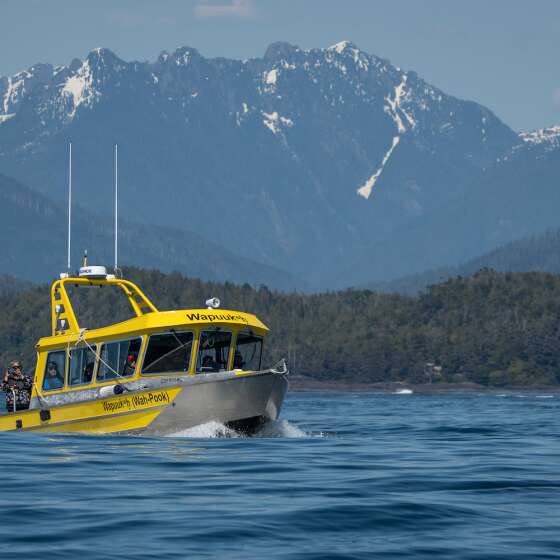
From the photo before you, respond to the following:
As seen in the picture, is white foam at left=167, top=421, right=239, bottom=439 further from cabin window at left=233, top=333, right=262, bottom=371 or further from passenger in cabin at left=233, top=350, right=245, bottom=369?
cabin window at left=233, top=333, right=262, bottom=371

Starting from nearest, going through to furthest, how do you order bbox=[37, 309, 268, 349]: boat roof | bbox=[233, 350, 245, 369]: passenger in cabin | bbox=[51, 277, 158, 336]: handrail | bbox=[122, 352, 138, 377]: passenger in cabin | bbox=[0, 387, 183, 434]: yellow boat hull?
bbox=[0, 387, 183, 434]: yellow boat hull, bbox=[37, 309, 268, 349]: boat roof, bbox=[122, 352, 138, 377]: passenger in cabin, bbox=[233, 350, 245, 369]: passenger in cabin, bbox=[51, 277, 158, 336]: handrail

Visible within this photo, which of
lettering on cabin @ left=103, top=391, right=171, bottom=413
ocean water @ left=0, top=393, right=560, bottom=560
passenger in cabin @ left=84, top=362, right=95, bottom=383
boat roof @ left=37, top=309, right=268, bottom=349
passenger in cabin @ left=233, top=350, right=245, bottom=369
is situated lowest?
ocean water @ left=0, top=393, right=560, bottom=560

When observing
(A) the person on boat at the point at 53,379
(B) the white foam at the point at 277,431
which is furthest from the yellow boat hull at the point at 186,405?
(A) the person on boat at the point at 53,379

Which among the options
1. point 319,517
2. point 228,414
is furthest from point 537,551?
point 228,414

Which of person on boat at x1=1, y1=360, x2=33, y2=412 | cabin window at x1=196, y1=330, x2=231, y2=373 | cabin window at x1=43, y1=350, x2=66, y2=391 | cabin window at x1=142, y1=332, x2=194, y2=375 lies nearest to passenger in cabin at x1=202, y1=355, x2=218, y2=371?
cabin window at x1=196, y1=330, x2=231, y2=373

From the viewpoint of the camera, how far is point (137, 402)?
4547 centimetres

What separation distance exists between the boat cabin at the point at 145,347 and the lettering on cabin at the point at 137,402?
3.08 feet

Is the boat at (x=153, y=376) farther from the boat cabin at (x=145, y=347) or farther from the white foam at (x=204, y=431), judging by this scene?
the white foam at (x=204, y=431)

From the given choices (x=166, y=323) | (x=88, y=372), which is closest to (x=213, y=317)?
(x=166, y=323)

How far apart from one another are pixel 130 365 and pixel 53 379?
3.60m

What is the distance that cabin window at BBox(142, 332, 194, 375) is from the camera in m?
46.6

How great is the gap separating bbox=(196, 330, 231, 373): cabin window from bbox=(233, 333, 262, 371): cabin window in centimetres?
45

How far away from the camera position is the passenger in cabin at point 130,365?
46.7 metres

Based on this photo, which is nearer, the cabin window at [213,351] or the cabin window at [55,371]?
the cabin window at [213,351]
